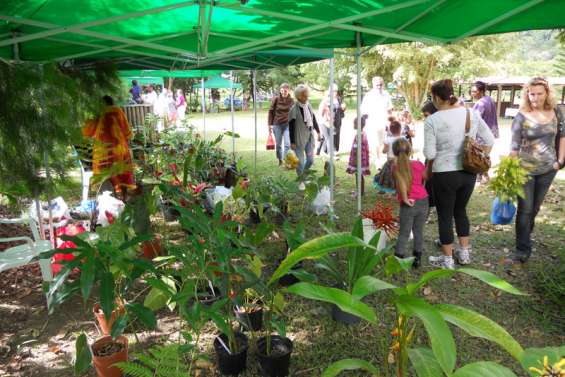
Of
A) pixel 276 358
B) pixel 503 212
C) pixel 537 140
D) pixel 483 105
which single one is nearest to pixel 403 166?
pixel 537 140

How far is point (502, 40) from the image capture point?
17688mm

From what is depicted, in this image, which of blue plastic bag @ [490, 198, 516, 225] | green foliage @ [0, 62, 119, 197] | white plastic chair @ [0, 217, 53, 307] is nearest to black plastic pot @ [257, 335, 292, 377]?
green foliage @ [0, 62, 119, 197]

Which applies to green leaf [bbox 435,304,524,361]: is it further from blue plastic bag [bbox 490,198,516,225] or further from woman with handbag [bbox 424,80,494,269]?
blue plastic bag [bbox 490,198,516,225]

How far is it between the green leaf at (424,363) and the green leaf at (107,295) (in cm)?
117

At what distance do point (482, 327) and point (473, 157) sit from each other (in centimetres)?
223

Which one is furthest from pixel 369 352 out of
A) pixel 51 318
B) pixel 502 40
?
pixel 502 40

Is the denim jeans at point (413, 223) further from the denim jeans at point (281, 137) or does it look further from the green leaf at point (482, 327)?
the denim jeans at point (281, 137)

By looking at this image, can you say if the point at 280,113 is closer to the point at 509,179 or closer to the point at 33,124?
the point at 509,179

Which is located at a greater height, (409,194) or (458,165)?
(458,165)

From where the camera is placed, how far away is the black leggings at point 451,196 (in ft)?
10.3

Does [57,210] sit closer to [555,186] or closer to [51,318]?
[51,318]

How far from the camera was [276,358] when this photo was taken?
2094 millimetres

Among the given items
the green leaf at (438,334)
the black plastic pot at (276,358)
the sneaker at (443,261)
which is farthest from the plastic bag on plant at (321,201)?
the green leaf at (438,334)

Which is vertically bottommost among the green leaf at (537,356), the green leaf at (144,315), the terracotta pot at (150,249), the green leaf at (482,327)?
the terracotta pot at (150,249)
